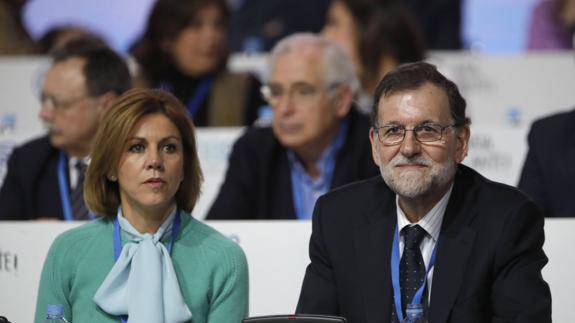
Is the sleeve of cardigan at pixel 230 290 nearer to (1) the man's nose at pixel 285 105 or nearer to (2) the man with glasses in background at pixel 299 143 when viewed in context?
(2) the man with glasses in background at pixel 299 143

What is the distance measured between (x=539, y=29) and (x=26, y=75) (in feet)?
10.9

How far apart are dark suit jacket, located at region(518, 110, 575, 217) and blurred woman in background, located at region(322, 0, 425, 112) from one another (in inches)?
78.8

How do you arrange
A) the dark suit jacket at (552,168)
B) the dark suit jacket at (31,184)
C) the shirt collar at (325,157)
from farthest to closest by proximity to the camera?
the shirt collar at (325,157)
the dark suit jacket at (31,184)
the dark suit jacket at (552,168)

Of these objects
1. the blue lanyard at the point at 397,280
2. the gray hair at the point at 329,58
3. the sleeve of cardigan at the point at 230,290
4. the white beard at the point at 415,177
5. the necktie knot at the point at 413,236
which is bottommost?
the sleeve of cardigan at the point at 230,290

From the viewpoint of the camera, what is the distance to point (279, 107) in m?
5.22

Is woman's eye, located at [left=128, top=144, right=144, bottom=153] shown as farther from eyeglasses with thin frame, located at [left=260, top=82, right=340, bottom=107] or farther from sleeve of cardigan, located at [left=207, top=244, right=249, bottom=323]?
eyeglasses with thin frame, located at [left=260, top=82, right=340, bottom=107]

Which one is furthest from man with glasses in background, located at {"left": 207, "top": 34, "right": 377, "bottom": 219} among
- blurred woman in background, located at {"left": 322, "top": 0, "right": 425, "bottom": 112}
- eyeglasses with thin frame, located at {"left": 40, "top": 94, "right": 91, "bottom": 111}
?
blurred woman in background, located at {"left": 322, "top": 0, "right": 425, "bottom": 112}

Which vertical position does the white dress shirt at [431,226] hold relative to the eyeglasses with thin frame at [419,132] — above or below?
below

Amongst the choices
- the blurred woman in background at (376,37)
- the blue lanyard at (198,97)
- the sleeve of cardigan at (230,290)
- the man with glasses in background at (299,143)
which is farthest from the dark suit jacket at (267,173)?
the sleeve of cardigan at (230,290)

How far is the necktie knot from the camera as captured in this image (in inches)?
116

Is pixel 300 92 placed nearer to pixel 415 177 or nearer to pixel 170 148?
pixel 170 148

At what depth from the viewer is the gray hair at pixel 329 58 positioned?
5.28 m

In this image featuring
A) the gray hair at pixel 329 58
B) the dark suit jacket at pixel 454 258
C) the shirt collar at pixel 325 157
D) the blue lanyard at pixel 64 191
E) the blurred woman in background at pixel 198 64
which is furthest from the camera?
the blurred woman in background at pixel 198 64

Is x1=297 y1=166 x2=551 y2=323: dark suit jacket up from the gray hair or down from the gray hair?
down
